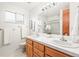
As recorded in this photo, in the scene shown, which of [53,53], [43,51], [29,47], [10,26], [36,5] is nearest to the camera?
[53,53]

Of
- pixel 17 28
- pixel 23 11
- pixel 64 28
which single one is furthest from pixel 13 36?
pixel 64 28

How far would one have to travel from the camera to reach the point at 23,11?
1.85 metres

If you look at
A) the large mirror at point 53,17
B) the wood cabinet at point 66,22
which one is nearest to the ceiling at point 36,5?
the large mirror at point 53,17

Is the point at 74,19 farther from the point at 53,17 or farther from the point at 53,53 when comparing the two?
the point at 53,53

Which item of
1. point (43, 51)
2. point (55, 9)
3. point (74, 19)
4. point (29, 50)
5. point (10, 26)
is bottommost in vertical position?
point (29, 50)

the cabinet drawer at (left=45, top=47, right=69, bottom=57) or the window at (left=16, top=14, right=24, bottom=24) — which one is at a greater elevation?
the window at (left=16, top=14, right=24, bottom=24)

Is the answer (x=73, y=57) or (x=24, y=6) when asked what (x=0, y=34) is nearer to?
(x=24, y=6)

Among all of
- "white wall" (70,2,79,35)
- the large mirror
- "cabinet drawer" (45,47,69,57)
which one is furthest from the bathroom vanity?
"white wall" (70,2,79,35)

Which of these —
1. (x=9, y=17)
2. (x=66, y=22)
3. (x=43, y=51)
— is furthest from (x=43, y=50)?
(x=9, y=17)

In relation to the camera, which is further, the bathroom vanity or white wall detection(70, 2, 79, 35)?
white wall detection(70, 2, 79, 35)

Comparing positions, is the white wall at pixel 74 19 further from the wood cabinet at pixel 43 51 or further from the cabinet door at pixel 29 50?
the cabinet door at pixel 29 50

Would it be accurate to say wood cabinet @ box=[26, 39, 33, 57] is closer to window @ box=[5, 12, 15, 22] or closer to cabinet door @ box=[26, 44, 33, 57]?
cabinet door @ box=[26, 44, 33, 57]

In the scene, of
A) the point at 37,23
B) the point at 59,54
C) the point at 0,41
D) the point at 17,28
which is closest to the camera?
the point at 59,54

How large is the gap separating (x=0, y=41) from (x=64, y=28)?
1.05 meters
